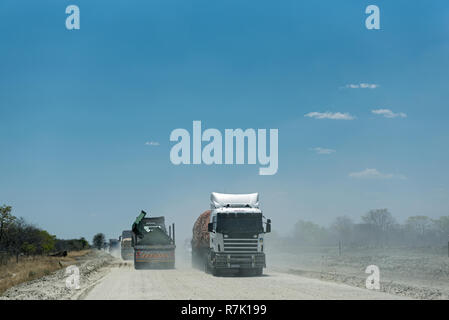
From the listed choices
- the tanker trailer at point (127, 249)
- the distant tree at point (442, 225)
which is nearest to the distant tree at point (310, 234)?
the distant tree at point (442, 225)

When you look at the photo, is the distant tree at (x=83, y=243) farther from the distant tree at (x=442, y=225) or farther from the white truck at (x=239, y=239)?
the white truck at (x=239, y=239)

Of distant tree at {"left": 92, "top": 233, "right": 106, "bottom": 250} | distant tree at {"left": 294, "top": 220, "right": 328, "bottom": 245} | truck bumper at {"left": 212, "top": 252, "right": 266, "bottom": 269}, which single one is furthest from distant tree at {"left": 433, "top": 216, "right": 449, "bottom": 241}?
truck bumper at {"left": 212, "top": 252, "right": 266, "bottom": 269}

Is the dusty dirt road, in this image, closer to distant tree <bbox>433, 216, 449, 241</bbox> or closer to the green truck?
the green truck

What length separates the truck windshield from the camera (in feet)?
91.0

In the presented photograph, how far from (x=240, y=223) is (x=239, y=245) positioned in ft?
3.78

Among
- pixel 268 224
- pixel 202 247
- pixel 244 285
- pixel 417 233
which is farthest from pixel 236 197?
pixel 417 233

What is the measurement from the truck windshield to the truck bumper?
A: 125cm

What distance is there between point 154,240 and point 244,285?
16083 millimetres

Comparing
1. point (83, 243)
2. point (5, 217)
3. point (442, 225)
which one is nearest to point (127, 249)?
point (5, 217)

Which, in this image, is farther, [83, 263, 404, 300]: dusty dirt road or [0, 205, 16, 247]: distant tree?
[0, 205, 16, 247]: distant tree

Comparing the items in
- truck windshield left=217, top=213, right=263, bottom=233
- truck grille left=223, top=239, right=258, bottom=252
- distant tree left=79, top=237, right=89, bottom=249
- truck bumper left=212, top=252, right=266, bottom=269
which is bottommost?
distant tree left=79, top=237, right=89, bottom=249

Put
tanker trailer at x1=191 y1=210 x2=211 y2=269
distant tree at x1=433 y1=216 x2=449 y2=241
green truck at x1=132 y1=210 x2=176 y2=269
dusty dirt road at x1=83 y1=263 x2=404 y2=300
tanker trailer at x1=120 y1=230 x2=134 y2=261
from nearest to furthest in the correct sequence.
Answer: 1. dusty dirt road at x1=83 y1=263 x2=404 y2=300
2. tanker trailer at x1=191 y1=210 x2=211 y2=269
3. green truck at x1=132 y1=210 x2=176 y2=269
4. tanker trailer at x1=120 y1=230 x2=134 y2=261
5. distant tree at x1=433 y1=216 x2=449 y2=241
